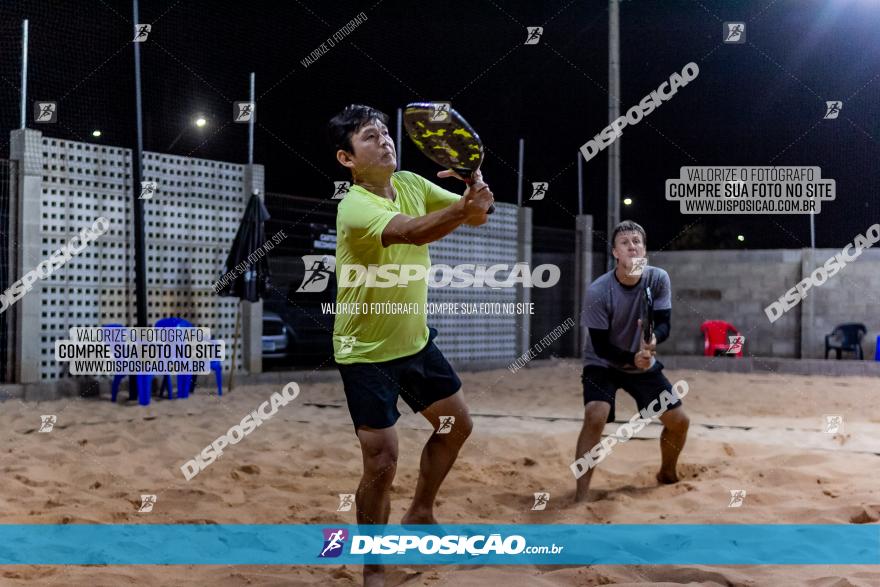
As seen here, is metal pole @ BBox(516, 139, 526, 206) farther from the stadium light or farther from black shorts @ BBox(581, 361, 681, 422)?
black shorts @ BBox(581, 361, 681, 422)

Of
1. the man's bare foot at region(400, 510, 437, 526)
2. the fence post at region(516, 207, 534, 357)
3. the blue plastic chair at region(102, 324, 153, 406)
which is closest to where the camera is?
the man's bare foot at region(400, 510, 437, 526)

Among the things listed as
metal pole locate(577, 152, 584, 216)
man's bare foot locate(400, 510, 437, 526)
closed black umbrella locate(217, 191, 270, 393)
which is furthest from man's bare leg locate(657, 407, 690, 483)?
metal pole locate(577, 152, 584, 216)

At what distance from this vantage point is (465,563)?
2.95m

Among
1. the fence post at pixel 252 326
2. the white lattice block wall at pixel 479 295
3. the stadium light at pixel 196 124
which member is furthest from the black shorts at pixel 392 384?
the stadium light at pixel 196 124

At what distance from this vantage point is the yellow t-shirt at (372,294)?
278cm

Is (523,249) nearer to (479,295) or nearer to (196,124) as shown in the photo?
(479,295)

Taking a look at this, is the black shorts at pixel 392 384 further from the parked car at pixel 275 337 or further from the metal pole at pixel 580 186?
the metal pole at pixel 580 186

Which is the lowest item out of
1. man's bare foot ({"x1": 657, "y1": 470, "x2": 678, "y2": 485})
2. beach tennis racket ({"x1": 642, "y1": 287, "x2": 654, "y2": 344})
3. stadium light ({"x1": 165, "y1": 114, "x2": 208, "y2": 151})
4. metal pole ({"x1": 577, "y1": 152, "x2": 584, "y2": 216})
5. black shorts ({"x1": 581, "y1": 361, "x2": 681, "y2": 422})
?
man's bare foot ({"x1": 657, "y1": 470, "x2": 678, "y2": 485})

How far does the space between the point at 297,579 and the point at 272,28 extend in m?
8.67

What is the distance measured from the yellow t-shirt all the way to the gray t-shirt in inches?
56.7

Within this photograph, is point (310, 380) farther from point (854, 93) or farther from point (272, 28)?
point (854, 93)

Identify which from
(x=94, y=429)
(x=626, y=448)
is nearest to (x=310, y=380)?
(x=94, y=429)

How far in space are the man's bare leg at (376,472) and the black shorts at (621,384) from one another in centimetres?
176

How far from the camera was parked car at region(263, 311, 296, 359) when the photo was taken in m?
9.85
